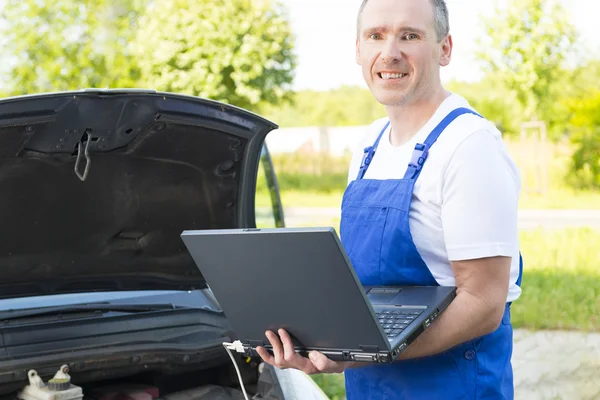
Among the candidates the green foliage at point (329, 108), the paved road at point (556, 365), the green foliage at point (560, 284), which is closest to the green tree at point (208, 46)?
the green foliage at point (560, 284)

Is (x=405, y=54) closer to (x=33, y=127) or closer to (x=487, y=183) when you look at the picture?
(x=487, y=183)

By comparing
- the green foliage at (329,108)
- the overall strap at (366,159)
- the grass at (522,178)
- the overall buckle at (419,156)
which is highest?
the overall buckle at (419,156)

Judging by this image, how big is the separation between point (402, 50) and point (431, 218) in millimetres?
404

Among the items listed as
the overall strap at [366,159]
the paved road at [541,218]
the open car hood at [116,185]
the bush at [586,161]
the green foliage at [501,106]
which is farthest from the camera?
the green foliage at [501,106]

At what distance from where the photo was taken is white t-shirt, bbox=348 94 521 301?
1.85 m

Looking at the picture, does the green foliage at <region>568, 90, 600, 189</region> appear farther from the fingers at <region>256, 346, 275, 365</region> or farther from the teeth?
the fingers at <region>256, 346, 275, 365</region>

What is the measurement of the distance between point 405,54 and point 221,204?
4.28ft

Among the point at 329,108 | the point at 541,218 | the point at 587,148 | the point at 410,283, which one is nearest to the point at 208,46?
the point at 587,148

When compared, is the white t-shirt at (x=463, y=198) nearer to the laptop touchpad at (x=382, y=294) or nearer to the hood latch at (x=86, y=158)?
the laptop touchpad at (x=382, y=294)

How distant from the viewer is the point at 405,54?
2.00 m

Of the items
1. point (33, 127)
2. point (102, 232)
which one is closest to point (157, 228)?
point (102, 232)

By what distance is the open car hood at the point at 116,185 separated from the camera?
266 cm

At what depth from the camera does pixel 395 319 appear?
6.12 ft

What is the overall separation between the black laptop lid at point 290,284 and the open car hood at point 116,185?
0.93 meters
